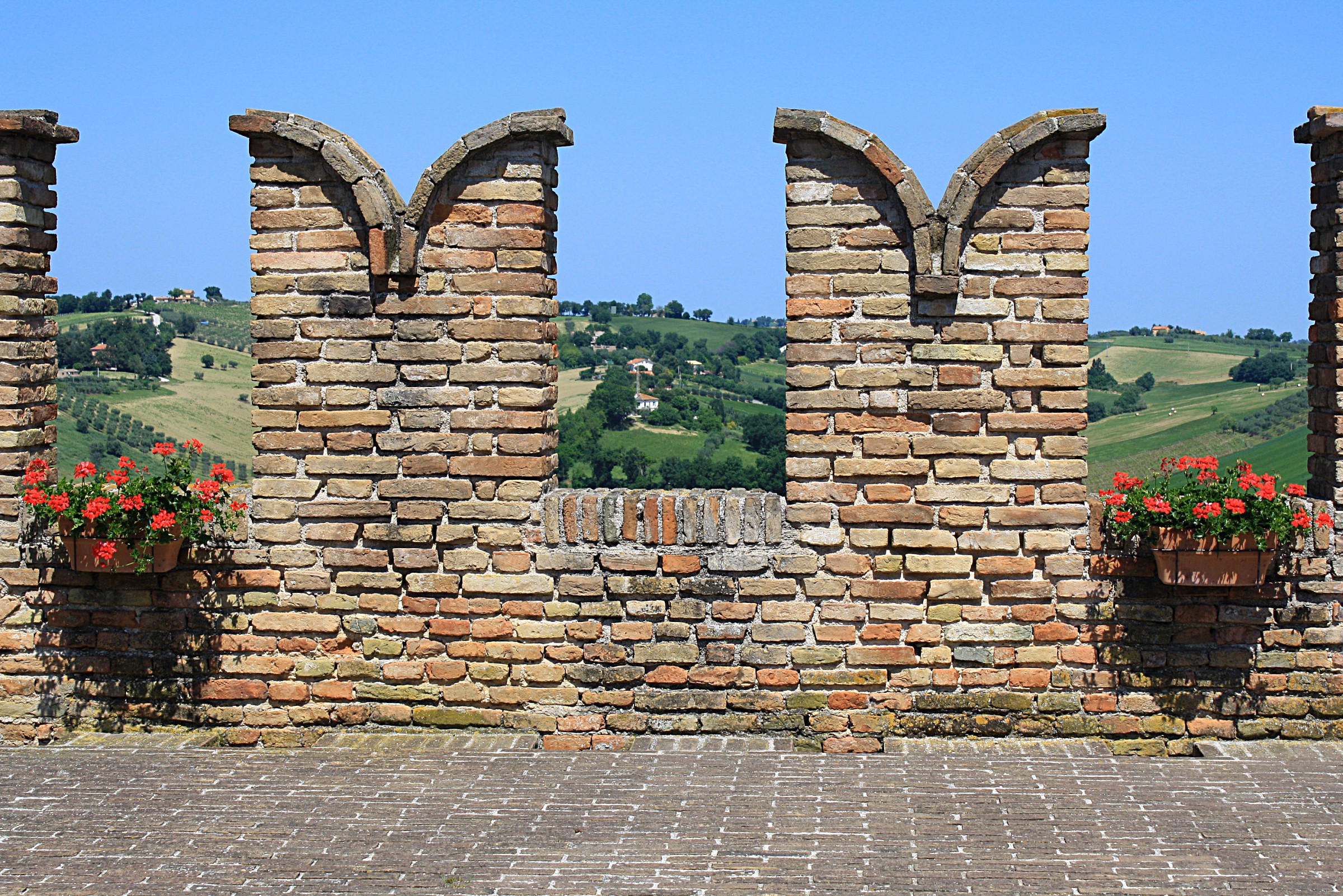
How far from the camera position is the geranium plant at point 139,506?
231 inches

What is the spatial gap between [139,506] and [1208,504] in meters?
5.30

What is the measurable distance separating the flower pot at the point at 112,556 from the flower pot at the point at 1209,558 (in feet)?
16.4

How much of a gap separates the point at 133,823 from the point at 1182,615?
504cm

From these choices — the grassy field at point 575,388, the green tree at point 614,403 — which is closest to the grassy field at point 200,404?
the grassy field at point 575,388

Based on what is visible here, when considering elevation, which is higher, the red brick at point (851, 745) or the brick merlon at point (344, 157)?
the brick merlon at point (344, 157)

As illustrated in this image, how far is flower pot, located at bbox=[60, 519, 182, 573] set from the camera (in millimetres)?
5941

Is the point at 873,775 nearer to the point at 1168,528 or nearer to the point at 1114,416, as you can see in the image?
the point at 1168,528

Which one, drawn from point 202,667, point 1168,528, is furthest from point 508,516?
point 1168,528

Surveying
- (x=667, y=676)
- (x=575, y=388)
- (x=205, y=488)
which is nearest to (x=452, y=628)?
(x=667, y=676)

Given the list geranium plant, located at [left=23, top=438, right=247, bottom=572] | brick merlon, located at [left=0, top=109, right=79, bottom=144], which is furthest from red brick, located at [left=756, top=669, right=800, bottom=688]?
brick merlon, located at [left=0, top=109, right=79, bottom=144]

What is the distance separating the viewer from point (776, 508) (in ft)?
19.1

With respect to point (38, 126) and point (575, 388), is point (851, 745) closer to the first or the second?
point (38, 126)

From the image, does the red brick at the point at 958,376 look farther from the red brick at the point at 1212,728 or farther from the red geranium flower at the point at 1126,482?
the red brick at the point at 1212,728

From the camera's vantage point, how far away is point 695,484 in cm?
642
